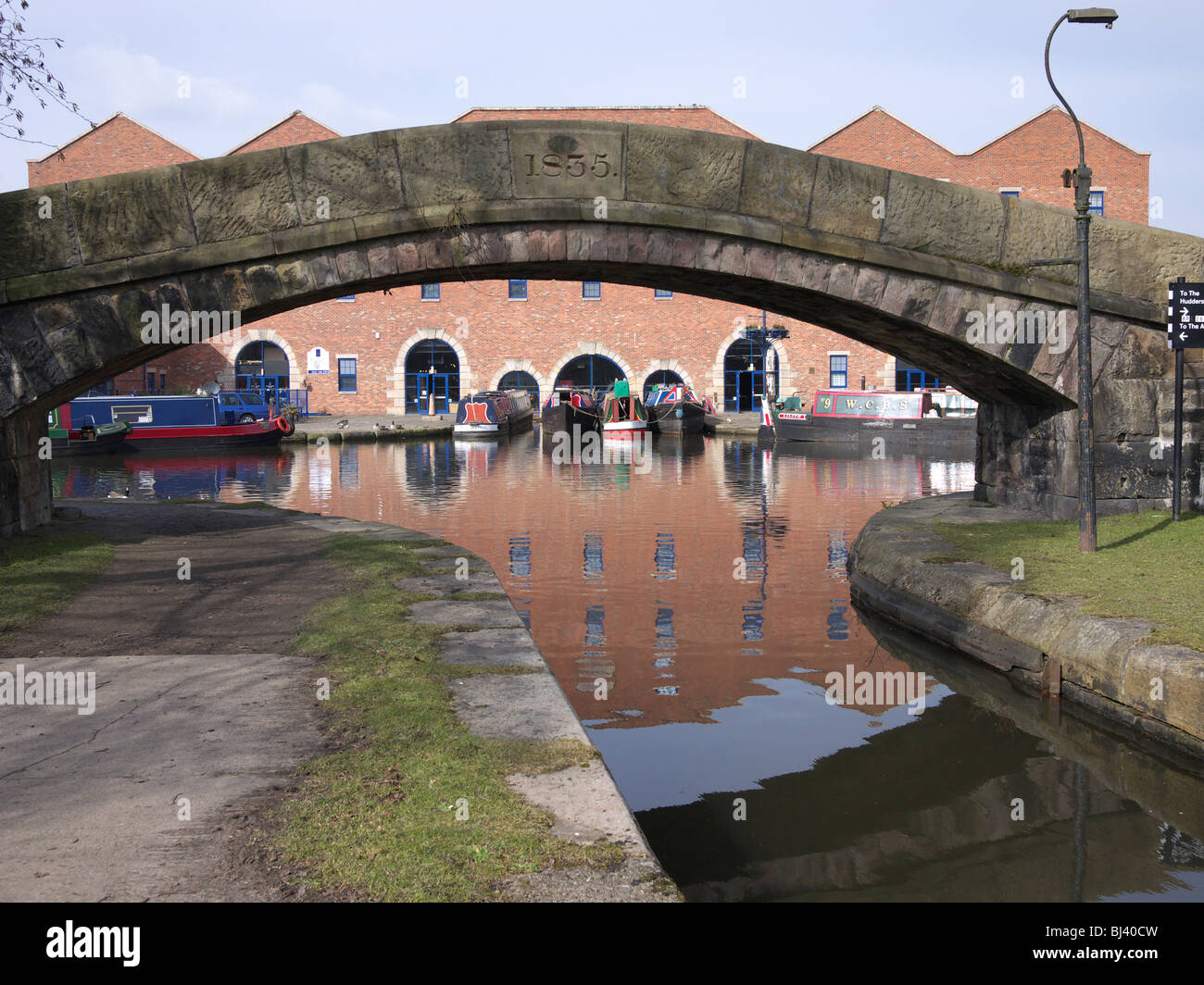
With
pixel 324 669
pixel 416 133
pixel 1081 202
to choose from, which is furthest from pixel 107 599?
pixel 1081 202

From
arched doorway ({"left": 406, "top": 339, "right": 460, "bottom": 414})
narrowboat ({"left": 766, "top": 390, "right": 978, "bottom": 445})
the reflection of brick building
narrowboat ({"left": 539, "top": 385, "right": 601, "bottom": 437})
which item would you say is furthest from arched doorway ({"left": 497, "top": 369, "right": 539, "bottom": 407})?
narrowboat ({"left": 766, "top": 390, "right": 978, "bottom": 445})

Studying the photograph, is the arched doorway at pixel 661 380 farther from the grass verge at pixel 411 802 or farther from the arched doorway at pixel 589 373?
the grass verge at pixel 411 802

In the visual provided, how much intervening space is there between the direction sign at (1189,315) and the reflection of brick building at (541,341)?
3172 cm

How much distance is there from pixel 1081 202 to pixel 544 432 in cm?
2791

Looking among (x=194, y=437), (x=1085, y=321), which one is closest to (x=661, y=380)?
(x=194, y=437)

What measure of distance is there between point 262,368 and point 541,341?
10756 millimetres

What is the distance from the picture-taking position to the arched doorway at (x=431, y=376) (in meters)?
42.9

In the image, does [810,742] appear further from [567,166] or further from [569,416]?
[569,416]

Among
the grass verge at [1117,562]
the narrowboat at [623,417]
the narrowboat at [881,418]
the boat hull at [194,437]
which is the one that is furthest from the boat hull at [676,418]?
the grass verge at [1117,562]

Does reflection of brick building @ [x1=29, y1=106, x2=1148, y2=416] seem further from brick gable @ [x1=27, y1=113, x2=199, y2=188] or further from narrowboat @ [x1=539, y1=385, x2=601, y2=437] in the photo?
narrowboat @ [x1=539, y1=385, x2=601, y2=437]

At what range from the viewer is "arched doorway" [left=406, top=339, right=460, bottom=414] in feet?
141

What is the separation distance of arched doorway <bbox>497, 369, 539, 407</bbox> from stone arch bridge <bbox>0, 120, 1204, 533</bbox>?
32663 millimetres

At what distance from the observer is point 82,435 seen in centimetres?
2892

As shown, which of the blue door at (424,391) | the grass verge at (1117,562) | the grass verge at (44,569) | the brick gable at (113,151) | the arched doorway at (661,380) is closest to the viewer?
the grass verge at (1117,562)
